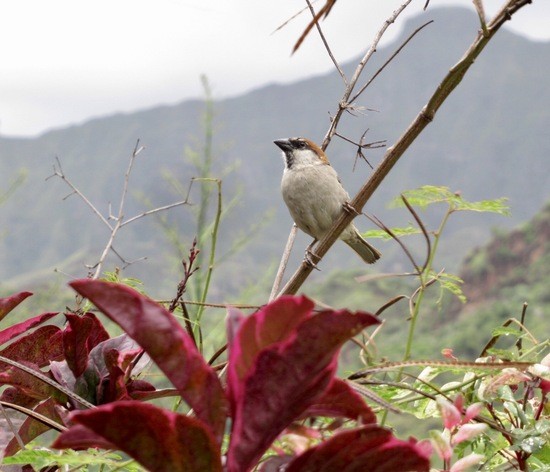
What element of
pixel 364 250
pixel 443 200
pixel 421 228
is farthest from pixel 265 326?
pixel 364 250

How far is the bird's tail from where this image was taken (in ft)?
8.27

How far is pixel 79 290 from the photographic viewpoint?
328 mm

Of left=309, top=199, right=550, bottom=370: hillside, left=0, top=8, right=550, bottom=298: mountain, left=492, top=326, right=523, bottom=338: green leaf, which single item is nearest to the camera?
left=492, top=326, right=523, bottom=338: green leaf

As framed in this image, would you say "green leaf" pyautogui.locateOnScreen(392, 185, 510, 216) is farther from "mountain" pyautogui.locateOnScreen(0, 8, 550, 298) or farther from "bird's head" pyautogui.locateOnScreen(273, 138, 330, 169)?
"mountain" pyautogui.locateOnScreen(0, 8, 550, 298)

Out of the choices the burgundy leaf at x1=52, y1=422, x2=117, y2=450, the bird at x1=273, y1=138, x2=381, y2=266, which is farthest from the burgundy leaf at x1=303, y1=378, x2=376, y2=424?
the bird at x1=273, y1=138, x2=381, y2=266

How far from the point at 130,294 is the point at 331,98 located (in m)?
67.0

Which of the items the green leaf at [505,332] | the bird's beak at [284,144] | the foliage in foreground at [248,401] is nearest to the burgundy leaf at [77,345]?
the foliage in foreground at [248,401]

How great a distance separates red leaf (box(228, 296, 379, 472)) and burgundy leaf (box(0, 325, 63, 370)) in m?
0.24

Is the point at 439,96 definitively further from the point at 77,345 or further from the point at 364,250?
the point at 364,250

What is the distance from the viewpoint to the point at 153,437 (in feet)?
1.06

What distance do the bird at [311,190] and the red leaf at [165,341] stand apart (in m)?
1.74

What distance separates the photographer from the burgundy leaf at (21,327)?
527 millimetres

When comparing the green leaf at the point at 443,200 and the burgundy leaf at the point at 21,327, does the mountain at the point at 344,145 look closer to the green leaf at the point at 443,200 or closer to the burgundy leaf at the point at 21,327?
the green leaf at the point at 443,200

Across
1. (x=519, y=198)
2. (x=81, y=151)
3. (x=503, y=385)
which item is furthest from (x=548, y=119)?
(x=503, y=385)
